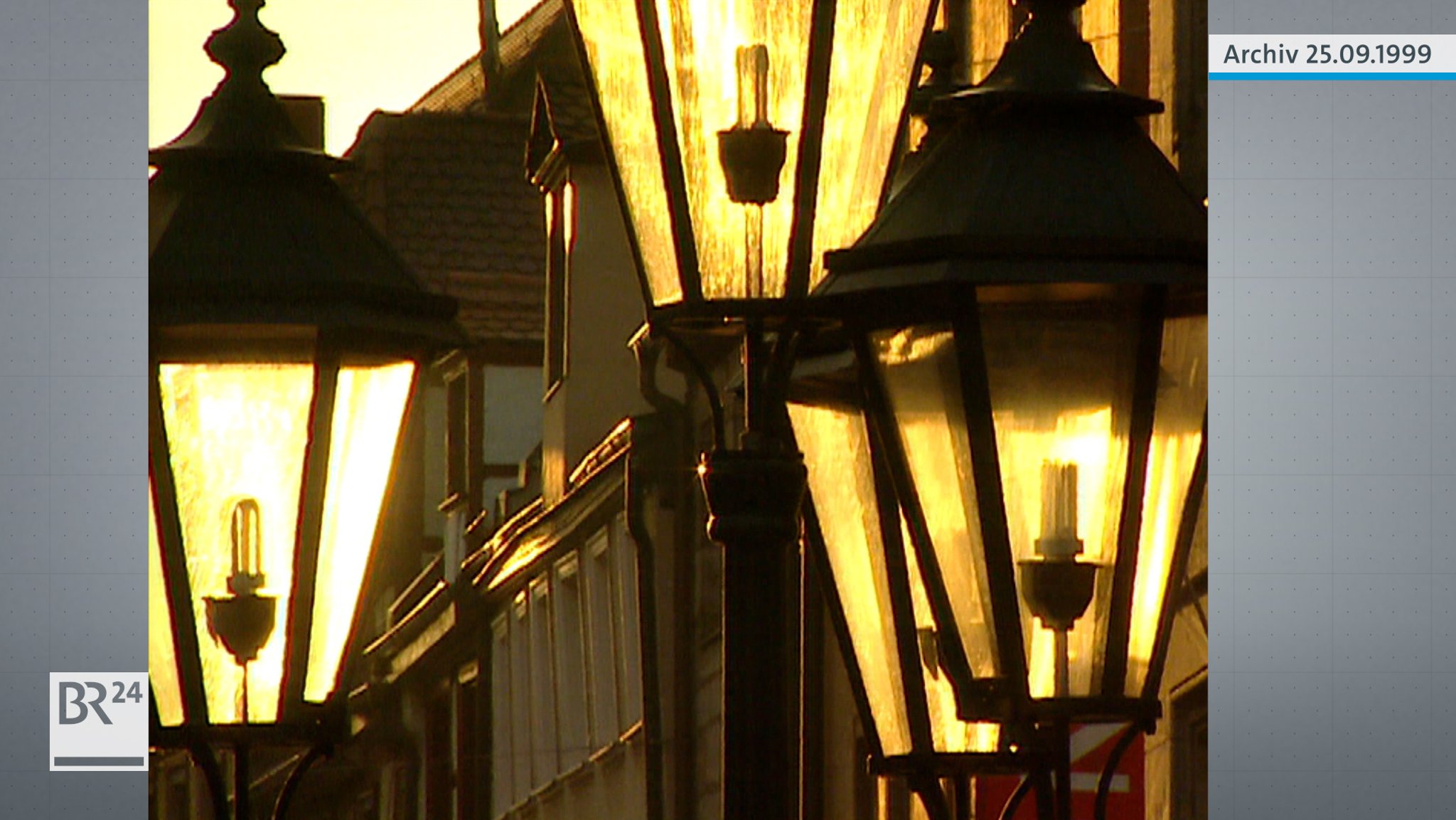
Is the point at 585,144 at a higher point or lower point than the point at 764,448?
higher

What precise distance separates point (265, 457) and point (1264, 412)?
4.78 feet

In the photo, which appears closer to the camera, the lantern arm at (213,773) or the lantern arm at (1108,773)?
the lantern arm at (213,773)

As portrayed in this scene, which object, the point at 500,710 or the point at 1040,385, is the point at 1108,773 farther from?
the point at 500,710

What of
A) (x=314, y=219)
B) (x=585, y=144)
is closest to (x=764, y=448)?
(x=314, y=219)

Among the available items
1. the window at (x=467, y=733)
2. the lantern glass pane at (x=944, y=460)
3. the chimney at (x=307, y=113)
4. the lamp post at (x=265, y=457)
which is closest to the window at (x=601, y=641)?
the window at (x=467, y=733)

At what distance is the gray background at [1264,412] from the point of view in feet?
12.6

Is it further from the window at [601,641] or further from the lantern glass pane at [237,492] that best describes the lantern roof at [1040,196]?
the window at [601,641]

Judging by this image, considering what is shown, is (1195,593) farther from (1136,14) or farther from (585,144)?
(1136,14)

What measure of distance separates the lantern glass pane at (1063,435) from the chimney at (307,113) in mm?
1057

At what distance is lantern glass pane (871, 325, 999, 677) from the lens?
323 centimetres

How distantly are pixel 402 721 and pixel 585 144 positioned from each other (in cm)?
111

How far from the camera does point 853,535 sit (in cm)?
365

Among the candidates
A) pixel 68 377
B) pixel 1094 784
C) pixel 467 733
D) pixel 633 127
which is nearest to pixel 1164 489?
pixel 633 127

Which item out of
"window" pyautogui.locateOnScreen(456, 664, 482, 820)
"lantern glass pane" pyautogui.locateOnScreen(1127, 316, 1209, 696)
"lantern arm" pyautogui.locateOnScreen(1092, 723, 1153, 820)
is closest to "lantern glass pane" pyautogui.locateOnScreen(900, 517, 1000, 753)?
"lantern arm" pyautogui.locateOnScreen(1092, 723, 1153, 820)
